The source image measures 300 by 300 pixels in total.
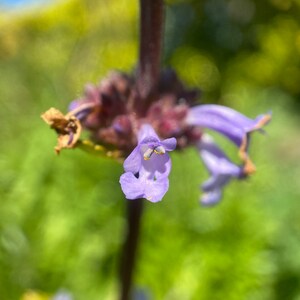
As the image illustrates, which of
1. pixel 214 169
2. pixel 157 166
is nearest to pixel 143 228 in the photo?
pixel 214 169

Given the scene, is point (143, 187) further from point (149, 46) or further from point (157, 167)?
point (149, 46)

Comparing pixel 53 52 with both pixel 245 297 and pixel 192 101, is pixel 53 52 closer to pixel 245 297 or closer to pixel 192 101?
pixel 245 297

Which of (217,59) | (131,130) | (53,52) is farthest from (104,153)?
(217,59)

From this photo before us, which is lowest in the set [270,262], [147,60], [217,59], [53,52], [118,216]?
[217,59]

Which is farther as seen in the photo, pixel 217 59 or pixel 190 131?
pixel 217 59

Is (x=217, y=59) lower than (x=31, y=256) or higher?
lower
